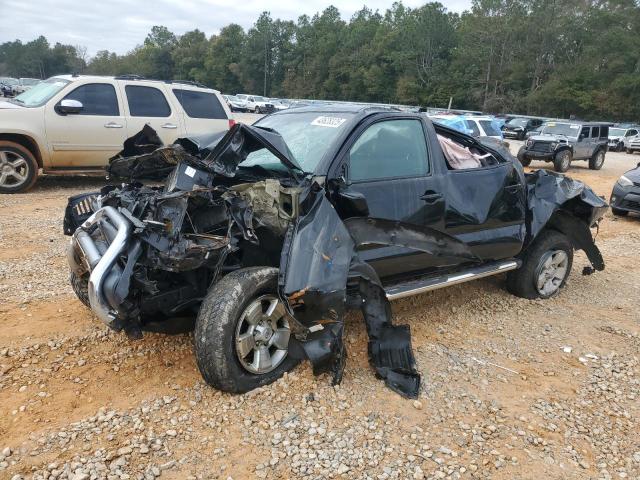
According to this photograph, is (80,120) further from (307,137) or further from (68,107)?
(307,137)

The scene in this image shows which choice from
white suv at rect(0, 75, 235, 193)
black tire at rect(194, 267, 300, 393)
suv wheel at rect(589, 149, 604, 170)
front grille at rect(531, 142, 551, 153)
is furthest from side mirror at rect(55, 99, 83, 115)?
suv wheel at rect(589, 149, 604, 170)

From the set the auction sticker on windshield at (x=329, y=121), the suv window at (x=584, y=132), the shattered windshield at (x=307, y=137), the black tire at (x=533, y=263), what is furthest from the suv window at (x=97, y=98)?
the suv window at (x=584, y=132)

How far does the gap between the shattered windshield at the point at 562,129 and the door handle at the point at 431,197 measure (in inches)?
670

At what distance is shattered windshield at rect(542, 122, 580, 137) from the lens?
733 inches

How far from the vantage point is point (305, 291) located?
2938 millimetres

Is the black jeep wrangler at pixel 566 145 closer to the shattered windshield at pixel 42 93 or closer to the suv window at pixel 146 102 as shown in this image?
the suv window at pixel 146 102

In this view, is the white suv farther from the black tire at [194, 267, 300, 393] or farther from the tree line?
the tree line

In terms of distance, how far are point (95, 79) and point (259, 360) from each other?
7265 millimetres

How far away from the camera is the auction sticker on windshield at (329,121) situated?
3.84 meters

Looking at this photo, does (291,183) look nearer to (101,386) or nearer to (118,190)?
(118,190)

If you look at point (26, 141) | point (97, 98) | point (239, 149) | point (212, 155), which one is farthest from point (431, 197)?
point (26, 141)

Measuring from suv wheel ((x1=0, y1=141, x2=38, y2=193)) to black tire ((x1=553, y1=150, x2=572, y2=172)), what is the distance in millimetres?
15868

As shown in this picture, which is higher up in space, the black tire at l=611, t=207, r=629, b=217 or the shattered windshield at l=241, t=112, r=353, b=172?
the shattered windshield at l=241, t=112, r=353, b=172

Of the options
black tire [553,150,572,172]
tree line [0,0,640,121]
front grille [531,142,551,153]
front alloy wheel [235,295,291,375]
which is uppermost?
tree line [0,0,640,121]
